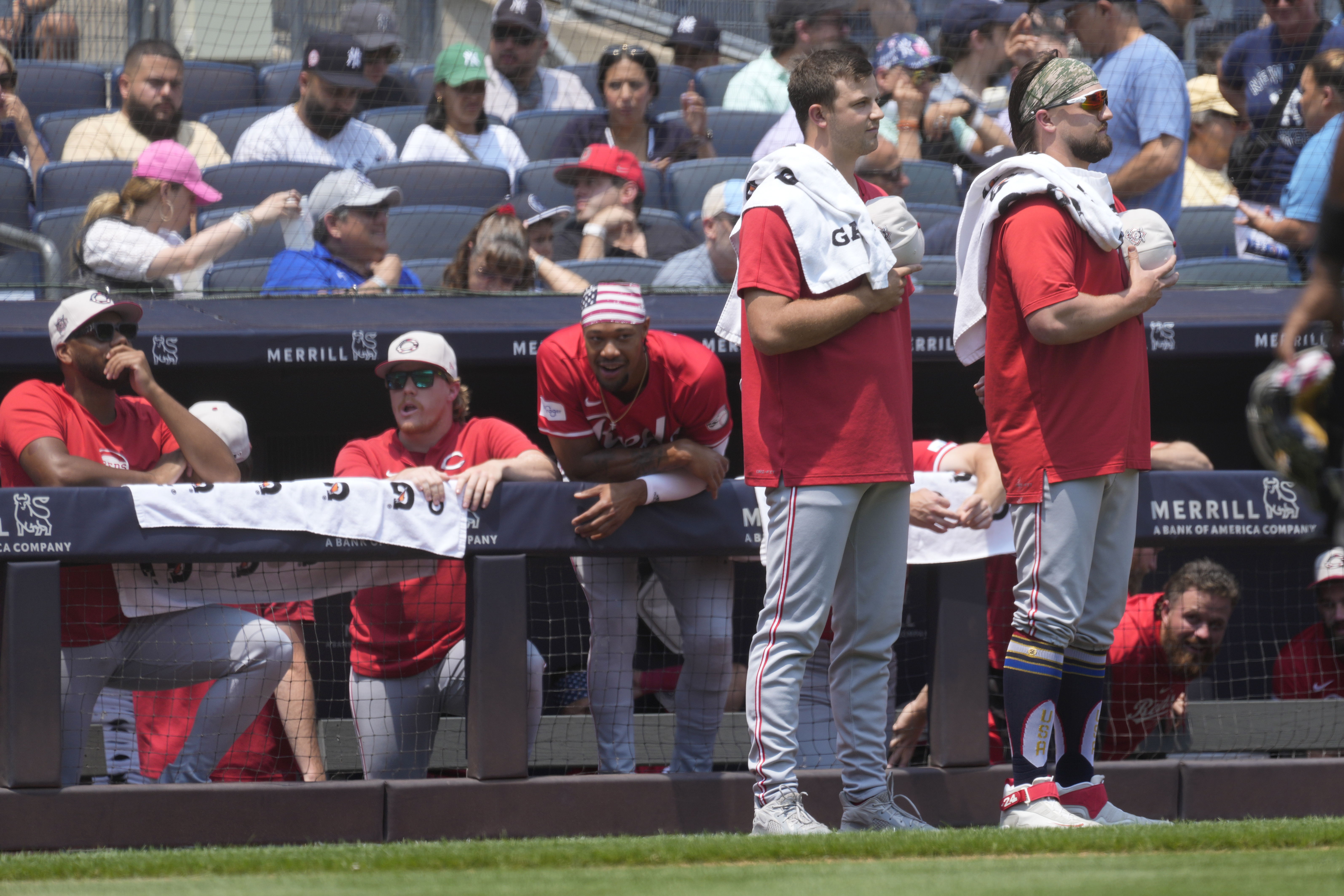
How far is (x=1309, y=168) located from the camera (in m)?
6.11

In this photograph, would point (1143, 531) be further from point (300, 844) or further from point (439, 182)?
point (439, 182)

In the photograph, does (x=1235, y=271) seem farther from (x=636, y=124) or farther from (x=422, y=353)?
(x=422, y=353)

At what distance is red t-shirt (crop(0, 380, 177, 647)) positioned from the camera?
382 centimetres

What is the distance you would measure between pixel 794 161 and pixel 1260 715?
8.30 feet

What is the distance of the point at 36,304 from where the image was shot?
200 inches

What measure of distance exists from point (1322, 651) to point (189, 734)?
360 centimetres

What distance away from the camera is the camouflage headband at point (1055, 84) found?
3408 mm

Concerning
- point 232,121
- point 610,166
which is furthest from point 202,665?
point 232,121

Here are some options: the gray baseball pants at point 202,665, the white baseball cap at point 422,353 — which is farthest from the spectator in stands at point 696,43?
the gray baseball pants at point 202,665

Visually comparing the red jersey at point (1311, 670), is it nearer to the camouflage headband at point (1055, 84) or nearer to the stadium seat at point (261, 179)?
the camouflage headband at point (1055, 84)

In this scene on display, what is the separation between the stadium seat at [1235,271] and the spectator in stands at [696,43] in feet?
9.14

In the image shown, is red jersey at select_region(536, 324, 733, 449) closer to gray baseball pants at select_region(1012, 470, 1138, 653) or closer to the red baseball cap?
gray baseball pants at select_region(1012, 470, 1138, 653)

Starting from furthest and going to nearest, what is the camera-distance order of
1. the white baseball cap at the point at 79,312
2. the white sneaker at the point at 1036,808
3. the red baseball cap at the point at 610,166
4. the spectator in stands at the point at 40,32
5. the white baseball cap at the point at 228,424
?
the spectator in stands at the point at 40,32, the red baseball cap at the point at 610,166, the white baseball cap at the point at 228,424, the white baseball cap at the point at 79,312, the white sneaker at the point at 1036,808

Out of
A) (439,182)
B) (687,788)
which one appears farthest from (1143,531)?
(439,182)
